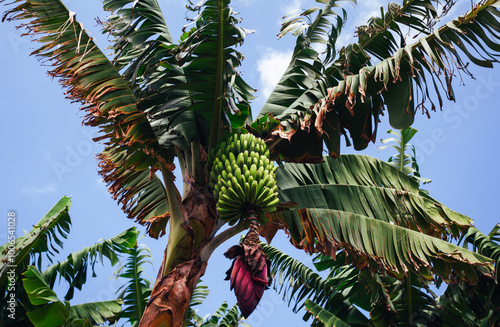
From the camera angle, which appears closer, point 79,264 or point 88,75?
point 88,75

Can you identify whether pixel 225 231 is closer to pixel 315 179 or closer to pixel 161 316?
pixel 161 316

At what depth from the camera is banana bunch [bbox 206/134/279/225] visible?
3.20m

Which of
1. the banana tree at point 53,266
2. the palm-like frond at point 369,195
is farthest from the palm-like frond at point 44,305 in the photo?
the palm-like frond at point 369,195

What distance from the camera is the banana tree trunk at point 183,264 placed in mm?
3111

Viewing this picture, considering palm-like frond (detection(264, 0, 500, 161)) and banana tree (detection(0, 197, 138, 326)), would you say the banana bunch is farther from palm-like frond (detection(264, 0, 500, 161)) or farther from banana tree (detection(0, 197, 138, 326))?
banana tree (detection(0, 197, 138, 326))

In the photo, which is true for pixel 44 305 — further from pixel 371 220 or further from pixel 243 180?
pixel 371 220

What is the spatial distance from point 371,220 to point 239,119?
1.54m

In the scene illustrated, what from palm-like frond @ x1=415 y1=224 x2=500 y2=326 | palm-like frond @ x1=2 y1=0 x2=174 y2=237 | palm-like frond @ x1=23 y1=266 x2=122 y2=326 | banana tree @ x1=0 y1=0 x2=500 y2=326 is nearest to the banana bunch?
banana tree @ x1=0 y1=0 x2=500 y2=326

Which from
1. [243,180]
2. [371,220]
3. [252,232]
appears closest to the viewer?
[252,232]

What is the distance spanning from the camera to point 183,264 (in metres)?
3.36

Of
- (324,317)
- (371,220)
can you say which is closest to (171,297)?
(371,220)

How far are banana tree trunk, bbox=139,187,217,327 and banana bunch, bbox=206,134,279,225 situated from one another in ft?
0.87

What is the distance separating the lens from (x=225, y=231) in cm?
379

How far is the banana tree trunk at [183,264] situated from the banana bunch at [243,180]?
26cm
